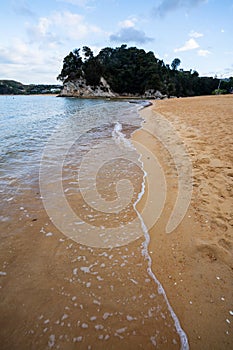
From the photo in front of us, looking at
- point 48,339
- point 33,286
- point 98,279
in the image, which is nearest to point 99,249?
point 98,279

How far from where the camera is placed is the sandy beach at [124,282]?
5.10 feet

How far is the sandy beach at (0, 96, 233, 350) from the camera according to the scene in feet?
5.10

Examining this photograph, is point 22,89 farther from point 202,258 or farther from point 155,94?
point 202,258

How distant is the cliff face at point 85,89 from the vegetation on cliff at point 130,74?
1622mm

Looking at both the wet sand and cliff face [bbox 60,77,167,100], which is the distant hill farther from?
the wet sand

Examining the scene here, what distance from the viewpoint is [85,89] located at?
7981cm

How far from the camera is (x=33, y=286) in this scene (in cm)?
196

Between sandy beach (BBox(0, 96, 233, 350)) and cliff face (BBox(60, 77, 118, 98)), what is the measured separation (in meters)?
84.8

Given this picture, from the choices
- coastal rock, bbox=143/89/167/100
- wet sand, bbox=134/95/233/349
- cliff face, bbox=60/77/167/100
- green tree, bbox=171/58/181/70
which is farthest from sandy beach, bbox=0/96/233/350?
green tree, bbox=171/58/181/70

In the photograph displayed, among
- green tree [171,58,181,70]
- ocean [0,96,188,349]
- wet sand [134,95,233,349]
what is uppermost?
green tree [171,58,181,70]

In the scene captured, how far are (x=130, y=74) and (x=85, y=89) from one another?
22574 millimetres

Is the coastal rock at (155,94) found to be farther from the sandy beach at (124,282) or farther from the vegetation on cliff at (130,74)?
the sandy beach at (124,282)

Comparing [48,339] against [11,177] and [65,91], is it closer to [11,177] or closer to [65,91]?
[11,177]

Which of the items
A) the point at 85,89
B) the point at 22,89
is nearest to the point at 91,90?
the point at 85,89
